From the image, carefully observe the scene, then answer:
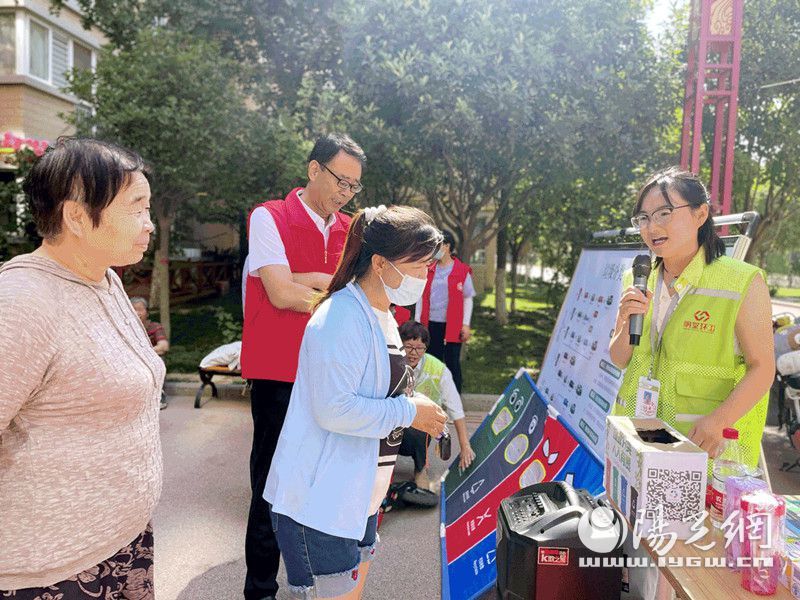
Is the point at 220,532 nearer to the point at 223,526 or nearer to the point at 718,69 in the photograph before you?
the point at 223,526

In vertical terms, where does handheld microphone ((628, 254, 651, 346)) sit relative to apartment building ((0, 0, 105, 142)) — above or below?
below

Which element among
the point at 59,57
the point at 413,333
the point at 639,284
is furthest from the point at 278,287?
the point at 59,57

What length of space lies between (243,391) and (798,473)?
5.80m

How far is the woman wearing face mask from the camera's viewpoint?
1.72 m

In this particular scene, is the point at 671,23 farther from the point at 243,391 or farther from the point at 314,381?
the point at 314,381

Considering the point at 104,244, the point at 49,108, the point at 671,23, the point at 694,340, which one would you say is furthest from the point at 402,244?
the point at 49,108

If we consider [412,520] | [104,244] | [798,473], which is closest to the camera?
[104,244]

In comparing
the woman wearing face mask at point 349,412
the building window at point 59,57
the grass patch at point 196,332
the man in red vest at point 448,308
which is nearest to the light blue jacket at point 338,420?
the woman wearing face mask at point 349,412

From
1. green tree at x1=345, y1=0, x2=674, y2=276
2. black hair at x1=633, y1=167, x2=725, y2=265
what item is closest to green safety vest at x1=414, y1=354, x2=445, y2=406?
black hair at x1=633, y1=167, x2=725, y2=265

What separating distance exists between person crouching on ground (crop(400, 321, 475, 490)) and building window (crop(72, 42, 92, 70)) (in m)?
14.5

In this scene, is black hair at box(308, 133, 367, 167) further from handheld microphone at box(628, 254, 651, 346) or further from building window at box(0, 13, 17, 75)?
building window at box(0, 13, 17, 75)

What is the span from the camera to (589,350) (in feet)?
13.0

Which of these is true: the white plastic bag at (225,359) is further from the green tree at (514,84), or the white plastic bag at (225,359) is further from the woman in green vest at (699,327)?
the woman in green vest at (699,327)

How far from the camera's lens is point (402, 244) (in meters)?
1.83
